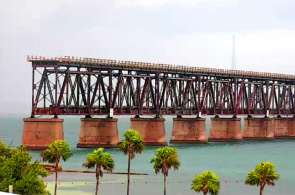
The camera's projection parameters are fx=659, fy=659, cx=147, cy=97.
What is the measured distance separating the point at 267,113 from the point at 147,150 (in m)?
63.6

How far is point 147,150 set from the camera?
133 meters

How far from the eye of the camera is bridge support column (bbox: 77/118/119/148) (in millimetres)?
125250

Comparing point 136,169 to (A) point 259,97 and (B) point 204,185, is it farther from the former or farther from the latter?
(A) point 259,97

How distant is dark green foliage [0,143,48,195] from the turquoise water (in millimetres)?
27558

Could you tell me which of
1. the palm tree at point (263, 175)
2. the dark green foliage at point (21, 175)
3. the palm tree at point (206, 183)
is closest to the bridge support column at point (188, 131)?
the palm tree at point (263, 175)

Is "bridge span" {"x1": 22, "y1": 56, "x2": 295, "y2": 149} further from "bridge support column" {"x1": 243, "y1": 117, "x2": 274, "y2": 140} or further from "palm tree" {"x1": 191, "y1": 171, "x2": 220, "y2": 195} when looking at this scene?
"palm tree" {"x1": 191, "y1": 171, "x2": 220, "y2": 195}

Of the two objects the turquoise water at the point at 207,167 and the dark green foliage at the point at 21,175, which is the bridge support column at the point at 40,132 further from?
the dark green foliage at the point at 21,175

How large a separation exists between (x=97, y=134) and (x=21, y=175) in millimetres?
75602

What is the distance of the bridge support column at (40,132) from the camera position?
113 meters

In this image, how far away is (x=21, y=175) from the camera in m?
49.8

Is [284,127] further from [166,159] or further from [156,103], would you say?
[166,159]

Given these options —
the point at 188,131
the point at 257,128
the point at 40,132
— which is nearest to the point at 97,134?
the point at 40,132

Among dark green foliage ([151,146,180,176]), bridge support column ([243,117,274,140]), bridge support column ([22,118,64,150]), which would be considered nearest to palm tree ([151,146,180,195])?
dark green foliage ([151,146,180,176])

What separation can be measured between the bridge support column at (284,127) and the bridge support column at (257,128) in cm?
1448
